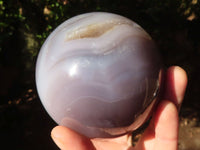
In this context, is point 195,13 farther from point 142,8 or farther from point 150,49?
point 150,49

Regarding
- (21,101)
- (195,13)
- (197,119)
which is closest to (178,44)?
(195,13)

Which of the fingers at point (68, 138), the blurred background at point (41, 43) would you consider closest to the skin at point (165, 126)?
the fingers at point (68, 138)

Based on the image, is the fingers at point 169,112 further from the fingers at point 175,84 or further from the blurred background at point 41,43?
the blurred background at point 41,43

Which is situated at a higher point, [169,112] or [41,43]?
[169,112]

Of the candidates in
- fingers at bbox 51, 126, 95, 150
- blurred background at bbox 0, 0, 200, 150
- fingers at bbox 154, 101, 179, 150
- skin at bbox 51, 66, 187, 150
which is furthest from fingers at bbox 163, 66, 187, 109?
blurred background at bbox 0, 0, 200, 150

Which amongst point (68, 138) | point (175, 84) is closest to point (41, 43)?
point (68, 138)

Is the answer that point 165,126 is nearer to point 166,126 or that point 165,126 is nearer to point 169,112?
point 166,126

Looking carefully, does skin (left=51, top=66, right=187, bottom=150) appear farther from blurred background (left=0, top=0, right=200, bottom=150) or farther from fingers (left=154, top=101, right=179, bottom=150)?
blurred background (left=0, top=0, right=200, bottom=150)
